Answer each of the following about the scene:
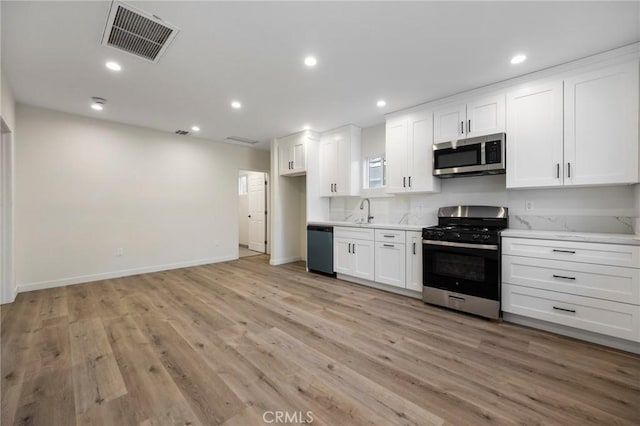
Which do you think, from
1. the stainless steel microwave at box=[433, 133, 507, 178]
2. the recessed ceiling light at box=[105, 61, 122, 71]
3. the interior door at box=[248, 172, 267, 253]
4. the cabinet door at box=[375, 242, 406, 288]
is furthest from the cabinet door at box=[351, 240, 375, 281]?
the recessed ceiling light at box=[105, 61, 122, 71]

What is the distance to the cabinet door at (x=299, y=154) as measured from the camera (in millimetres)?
5016

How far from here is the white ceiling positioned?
1979 millimetres

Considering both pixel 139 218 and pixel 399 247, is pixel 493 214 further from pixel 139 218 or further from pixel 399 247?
pixel 139 218

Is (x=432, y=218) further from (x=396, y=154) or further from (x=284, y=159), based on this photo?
(x=284, y=159)

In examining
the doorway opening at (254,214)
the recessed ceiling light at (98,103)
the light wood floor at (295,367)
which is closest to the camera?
the light wood floor at (295,367)

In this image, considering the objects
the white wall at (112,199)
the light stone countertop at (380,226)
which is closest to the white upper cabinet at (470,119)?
the light stone countertop at (380,226)

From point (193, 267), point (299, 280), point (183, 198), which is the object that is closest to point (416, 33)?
point (299, 280)

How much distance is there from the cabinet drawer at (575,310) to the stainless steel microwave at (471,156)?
133 cm

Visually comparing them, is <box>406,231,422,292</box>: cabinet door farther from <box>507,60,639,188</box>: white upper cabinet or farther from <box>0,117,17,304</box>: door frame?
<box>0,117,17,304</box>: door frame

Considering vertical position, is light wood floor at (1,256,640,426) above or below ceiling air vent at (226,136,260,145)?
below

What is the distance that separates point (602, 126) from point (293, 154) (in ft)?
13.9

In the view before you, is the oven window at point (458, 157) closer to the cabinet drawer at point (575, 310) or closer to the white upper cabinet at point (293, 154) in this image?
the cabinet drawer at point (575, 310)

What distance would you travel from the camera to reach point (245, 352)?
7.13ft

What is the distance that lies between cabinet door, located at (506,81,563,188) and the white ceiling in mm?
283
